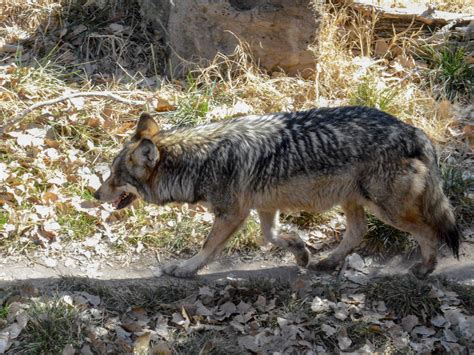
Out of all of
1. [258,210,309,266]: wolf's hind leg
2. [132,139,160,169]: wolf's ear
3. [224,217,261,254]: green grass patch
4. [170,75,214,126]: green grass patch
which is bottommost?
[224,217,261,254]: green grass patch

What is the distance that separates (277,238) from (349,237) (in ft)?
2.21

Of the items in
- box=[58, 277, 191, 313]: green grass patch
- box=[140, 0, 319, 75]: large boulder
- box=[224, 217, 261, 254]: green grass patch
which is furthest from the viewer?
box=[140, 0, 319, 75]: large boulder

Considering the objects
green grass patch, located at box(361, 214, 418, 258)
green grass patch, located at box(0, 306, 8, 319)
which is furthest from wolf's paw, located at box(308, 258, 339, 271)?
green grass patch, located at box(0, 306, 8, 319)

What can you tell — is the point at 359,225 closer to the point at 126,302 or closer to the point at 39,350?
the point at 126,302

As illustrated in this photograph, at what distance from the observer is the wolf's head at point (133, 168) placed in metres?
6.04

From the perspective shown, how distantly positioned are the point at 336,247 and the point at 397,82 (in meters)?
2.70

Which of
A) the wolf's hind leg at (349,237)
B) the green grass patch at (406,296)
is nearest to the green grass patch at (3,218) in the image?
the wolf's hind leg at (349,237)

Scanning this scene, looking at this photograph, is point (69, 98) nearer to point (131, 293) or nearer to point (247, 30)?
point (247, 30)

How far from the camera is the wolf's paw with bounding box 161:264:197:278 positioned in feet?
21.0

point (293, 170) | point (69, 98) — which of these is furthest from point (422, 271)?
point (69, 98)

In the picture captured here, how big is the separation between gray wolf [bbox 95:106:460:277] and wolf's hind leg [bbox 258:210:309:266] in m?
0.26

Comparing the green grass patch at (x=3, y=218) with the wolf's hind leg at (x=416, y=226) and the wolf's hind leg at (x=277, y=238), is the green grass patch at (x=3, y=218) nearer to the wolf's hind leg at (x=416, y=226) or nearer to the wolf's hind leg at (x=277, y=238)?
the wolf's hind leg at (x=277, y=238)

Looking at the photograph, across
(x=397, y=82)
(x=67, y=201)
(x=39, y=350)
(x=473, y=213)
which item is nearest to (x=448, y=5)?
(x=397, y=82)

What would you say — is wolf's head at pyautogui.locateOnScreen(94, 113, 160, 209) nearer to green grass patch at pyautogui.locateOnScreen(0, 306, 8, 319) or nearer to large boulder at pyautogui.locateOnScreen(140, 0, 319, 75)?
green grass patch at pyautogui.locateOnScreen(0, 306, 8, 319)
